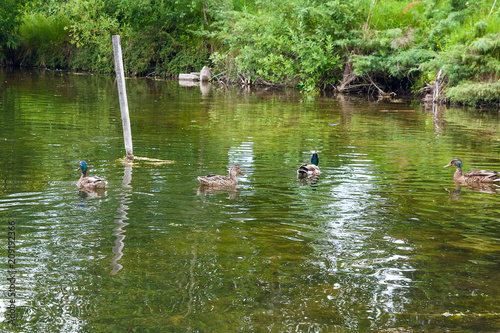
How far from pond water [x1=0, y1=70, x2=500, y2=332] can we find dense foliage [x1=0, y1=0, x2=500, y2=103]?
1241 centimetres

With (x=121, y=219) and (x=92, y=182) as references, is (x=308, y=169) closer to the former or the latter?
(x=92, y=182)

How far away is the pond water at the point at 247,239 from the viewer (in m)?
5.70

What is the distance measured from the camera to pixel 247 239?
7770 mm

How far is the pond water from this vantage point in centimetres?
570

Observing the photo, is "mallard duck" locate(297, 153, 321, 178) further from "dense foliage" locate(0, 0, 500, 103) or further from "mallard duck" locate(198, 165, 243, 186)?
"dense foliage" locate(0, 0, 500, 103)

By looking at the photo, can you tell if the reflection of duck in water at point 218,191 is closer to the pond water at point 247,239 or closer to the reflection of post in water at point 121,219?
the pond water at point 247,239

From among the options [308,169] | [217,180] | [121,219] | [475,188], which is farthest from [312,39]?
[121,219]

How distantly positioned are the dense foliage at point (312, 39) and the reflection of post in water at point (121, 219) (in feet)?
63.3

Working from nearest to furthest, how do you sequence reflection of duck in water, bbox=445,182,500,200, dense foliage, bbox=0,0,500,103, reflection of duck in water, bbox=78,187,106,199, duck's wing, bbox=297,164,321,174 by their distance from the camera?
reflection of duck in water, bbox=78,187,106,199 < reflection of duck in water, bbox=445,182,500,200 < duck's wing, bbox=297,164,321,174 < dense foliage, bbox=0,0,500,103

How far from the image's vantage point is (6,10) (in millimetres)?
47375

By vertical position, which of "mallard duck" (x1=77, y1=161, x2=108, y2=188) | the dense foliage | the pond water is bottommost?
the pond water

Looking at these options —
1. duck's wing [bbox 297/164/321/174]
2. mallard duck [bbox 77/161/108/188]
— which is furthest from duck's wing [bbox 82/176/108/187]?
duck's wing [bbox 297/164/321/174]

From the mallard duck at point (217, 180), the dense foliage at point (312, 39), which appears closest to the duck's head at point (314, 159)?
the mallard duck at point (217, 180)

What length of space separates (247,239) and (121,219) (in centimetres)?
199
